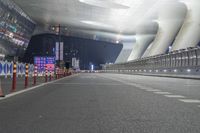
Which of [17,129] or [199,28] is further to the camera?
[199,28]

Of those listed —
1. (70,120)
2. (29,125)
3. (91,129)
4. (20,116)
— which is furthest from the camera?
(20,116)

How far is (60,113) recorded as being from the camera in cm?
734

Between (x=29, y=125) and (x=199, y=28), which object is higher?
(x=199, y=28)

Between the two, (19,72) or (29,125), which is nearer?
(29,125)

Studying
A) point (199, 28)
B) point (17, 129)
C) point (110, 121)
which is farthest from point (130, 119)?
point (199, 28)

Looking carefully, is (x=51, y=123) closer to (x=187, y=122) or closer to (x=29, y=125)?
(x=29, y=125)

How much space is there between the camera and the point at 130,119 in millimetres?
6559

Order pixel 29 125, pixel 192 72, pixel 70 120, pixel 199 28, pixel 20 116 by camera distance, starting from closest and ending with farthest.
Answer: pixel 29 125 → pixel 70 120 → pixel 20 116 → pixel 192 72 → pixel 199 28

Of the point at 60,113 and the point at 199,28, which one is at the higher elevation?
the point at 199,28

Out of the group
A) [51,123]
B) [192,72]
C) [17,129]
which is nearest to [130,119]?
[51,123]

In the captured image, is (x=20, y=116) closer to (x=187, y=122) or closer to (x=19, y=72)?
(x=187, y=122)

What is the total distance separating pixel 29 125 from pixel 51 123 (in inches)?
14.7

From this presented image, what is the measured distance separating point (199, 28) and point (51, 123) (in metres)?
44.8

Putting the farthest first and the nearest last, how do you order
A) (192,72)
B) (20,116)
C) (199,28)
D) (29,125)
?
(199,28)
(192,72)
(20,116)
(29,125)
